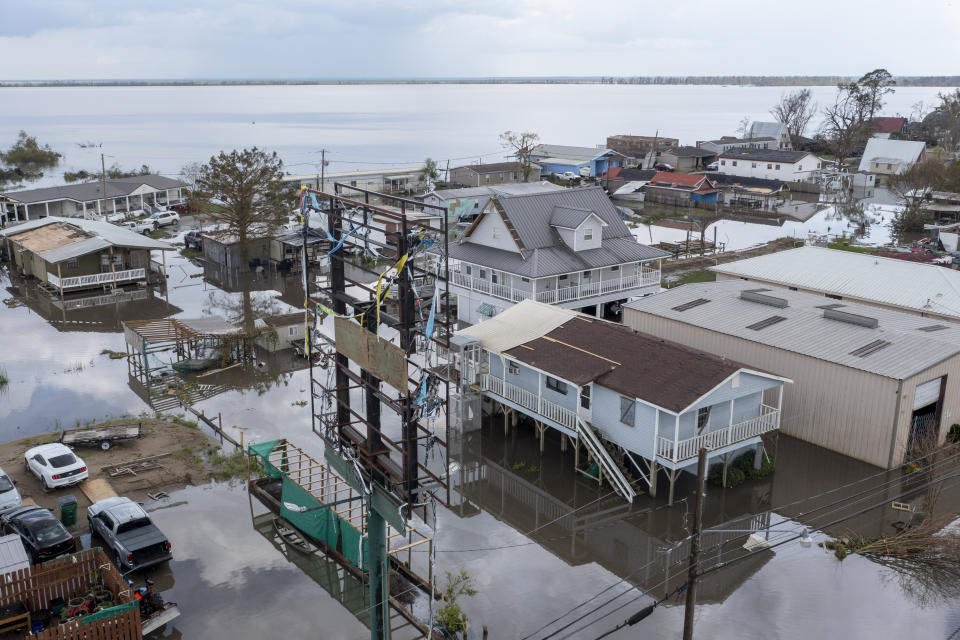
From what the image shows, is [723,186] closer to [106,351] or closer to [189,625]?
[106,351]

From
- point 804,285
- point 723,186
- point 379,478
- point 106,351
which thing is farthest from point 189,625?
point 723,186

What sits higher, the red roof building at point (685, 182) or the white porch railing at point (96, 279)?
the red roof building at point (685, 182)

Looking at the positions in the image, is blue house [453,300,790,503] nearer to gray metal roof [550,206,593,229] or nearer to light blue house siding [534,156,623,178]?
gray metal roof [550,206,593,229]

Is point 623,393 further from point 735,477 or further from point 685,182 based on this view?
point 685,182

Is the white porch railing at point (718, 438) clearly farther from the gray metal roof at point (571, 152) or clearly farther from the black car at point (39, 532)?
the gray metal roof at point (571, 152)

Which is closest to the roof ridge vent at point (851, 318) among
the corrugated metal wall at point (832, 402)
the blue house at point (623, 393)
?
the corrugated metal wall at point (832, 402)
